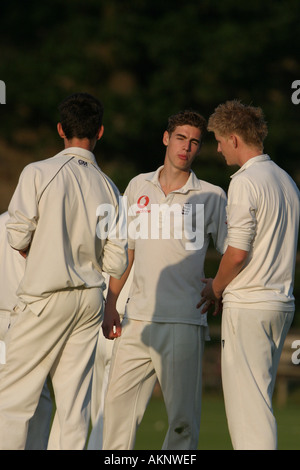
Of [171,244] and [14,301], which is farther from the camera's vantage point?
[14,301]

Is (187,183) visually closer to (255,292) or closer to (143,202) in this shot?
(143,202)

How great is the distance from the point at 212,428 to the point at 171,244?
5.22 meters

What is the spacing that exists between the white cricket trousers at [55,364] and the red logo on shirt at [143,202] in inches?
40.2

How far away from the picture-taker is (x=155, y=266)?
6355 millimetres

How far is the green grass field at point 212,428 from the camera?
30.8 ft

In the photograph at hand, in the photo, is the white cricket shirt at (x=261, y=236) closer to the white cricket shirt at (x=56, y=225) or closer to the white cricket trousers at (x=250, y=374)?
the white cricket trousers at (x=250, y=374)

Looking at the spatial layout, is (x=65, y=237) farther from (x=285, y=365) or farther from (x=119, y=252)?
(x=285, y=365)

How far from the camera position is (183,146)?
256 inches

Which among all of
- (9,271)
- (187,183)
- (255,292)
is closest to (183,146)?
(187,183)

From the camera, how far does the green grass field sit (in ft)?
30.8

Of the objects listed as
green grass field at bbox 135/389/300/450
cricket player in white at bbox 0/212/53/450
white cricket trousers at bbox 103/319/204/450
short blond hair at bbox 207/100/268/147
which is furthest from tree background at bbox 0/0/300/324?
short blond hair at bbox 207/100/268/147

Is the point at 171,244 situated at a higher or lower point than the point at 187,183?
lower

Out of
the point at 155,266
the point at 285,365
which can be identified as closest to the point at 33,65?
the point at 285,365

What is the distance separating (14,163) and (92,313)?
16322 millimetres
